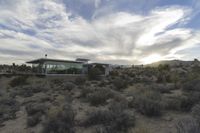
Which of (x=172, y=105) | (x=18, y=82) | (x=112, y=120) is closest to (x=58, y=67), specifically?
(x=18, y=82)

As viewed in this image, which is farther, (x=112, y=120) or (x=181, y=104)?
(x=181, y=104)

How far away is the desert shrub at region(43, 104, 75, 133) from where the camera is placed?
7711mm

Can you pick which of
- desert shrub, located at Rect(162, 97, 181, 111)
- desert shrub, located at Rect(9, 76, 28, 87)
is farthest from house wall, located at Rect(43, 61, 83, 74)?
desert shrub, located at Rect(162, 97, 181, 111)

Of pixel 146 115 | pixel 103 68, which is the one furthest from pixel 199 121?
pixel 103 68

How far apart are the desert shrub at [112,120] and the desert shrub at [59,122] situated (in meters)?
0.67

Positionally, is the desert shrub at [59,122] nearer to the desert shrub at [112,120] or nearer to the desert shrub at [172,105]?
the desert shrub at [112,120]

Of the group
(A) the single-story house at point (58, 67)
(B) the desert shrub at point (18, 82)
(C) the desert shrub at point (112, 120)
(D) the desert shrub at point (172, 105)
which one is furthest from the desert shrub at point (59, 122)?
(A) the single-story house at point (58, 67)

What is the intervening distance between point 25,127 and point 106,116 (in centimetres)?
352

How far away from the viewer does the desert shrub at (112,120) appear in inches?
289

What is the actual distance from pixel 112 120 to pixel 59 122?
1.88 metres

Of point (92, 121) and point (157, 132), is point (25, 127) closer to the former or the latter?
point (92, 121)

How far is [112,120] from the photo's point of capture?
309 inches

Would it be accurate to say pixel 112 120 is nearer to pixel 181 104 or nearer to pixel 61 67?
pixel 181 104

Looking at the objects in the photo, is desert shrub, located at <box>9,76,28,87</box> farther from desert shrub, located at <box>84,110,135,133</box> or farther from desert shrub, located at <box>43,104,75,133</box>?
desert shrub, located at <box>84,110,135,133</box>
